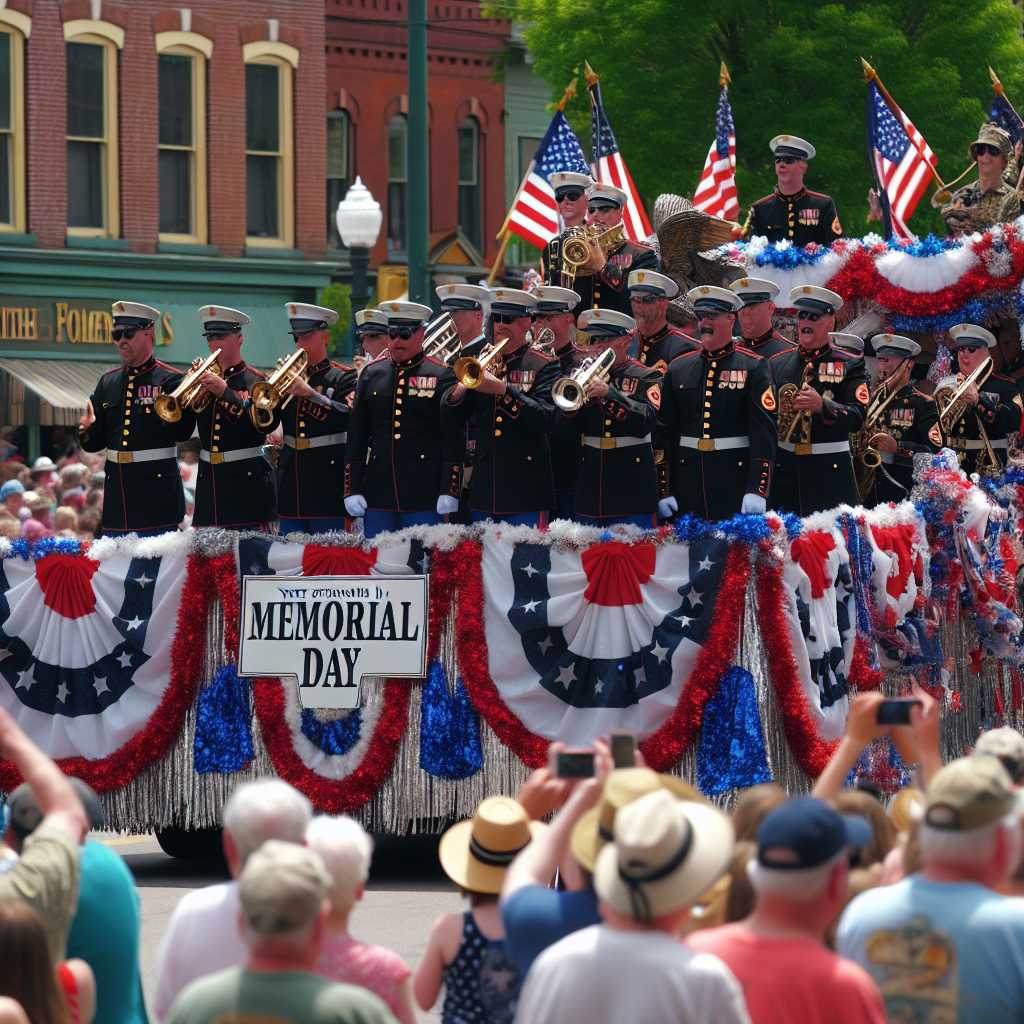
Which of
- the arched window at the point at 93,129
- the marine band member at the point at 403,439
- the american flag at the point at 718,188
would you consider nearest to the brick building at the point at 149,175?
the arched window at the point at 93,129

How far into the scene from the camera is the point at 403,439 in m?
12.0

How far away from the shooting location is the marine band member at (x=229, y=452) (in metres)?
12.7

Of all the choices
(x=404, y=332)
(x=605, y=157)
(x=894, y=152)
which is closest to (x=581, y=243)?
(x=404, y=332)

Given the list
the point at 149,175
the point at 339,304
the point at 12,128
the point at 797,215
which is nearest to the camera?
the point at 797,215

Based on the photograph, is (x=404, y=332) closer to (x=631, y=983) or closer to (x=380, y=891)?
(x=380, y=891)

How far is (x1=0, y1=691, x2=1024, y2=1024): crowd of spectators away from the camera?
4582 millimetres

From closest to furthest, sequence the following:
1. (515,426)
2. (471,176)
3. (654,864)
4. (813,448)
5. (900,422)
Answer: (654,864), (515,426), (813,448), (900,422), (471,176)

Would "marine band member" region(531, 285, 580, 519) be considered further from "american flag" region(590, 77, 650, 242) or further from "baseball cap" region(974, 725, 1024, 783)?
"baseball cap" region(974, 725, 1024, 783)

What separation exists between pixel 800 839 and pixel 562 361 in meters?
7.15

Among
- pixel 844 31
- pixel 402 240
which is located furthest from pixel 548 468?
pixel 402 240

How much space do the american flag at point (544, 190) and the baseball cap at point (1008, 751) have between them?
34.6ft

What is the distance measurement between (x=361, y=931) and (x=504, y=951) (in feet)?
13.0

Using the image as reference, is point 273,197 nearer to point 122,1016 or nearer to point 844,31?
point 844,31

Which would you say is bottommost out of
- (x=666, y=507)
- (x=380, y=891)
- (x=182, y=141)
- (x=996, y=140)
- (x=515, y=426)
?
(x=380, y=891)
